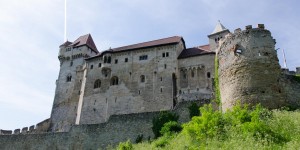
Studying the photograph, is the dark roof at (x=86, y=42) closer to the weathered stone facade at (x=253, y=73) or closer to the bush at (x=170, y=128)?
the bush at (x=170, y=128)

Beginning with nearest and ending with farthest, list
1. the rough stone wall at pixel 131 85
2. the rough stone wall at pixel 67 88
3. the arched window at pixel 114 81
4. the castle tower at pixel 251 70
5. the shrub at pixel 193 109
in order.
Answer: the castle tower at pixel 251 70 < the shrub at pixel 193 109 < the rough stone wall at pixel 131 85 < the arched window at pixel 114 81 < the rough stone wall at pixel 67 88

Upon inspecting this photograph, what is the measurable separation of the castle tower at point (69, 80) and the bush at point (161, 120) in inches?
900

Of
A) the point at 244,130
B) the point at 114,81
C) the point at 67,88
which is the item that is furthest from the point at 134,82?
the point at 244,130

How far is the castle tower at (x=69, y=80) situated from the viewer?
164ft

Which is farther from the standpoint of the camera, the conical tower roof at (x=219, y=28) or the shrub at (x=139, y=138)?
the conical tower roof at (x=219, y=28)

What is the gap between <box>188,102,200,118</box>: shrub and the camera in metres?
27.5

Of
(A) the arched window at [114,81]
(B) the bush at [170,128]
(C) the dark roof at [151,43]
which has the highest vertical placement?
(C) the dark roof at [151,43]

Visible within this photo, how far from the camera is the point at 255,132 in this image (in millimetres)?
17750

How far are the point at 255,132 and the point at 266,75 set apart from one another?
5.76 metres

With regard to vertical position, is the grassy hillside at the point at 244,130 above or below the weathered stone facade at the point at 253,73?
below

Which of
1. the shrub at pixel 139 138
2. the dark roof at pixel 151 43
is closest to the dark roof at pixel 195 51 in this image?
the dark roof at pixel 151 43

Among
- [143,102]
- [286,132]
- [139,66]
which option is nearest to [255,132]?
[286,132]

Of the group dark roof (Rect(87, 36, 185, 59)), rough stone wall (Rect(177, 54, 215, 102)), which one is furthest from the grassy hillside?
dark roof (Rect(87, 36, 185, 59))

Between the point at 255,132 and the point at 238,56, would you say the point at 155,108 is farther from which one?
the point at 255,132
